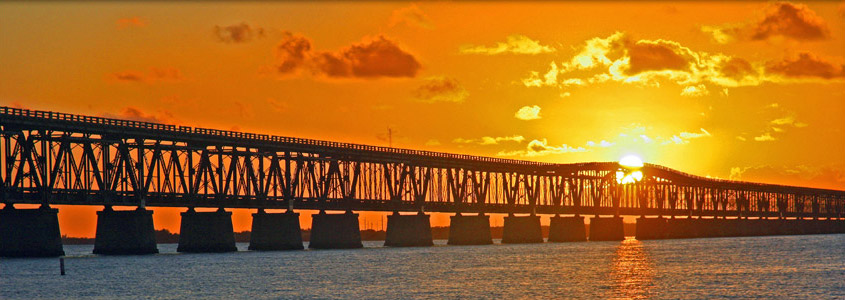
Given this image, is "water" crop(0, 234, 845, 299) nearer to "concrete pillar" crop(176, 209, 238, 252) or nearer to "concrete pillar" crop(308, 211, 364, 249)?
"concrete pillar" crop(176, 209, 238, 252)

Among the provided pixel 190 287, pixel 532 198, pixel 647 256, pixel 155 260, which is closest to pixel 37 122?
pixel 155 260

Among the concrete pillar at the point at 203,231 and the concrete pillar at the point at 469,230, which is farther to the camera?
the concrete pillar at the point at 469,230

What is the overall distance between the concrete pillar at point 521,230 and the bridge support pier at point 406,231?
3106 cm

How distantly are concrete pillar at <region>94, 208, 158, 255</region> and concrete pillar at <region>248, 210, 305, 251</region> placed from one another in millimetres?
21730

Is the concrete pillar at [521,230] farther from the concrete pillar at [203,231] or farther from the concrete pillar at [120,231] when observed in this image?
the concrete pillar at [120,231]

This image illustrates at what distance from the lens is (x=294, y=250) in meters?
131

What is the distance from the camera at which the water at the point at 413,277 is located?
76750 mm

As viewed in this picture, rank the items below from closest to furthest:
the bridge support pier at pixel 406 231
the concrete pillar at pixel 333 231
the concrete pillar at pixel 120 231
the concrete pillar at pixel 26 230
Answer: the concrete pillar at pixel 26 230 → the concrete pillar at pixel 120 231 → the concrete pillar at pixel 333 231 → the bridge support pier at pixel 406 231

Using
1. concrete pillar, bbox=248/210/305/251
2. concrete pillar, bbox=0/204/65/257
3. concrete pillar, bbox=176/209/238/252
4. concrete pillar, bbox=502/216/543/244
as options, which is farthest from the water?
concrete pillar, bbox=502/216/543/244

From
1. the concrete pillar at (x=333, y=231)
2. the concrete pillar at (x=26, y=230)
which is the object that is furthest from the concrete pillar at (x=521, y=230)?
the concrete pillar at (x=26, y=230)

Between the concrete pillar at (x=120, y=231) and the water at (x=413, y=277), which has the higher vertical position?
the concrete pillar at (x=120, y=231)

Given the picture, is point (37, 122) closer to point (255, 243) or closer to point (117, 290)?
point (117, 290)

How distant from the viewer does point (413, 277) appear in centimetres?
9250

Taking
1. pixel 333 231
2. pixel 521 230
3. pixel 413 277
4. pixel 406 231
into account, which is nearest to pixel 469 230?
pixel 521 230
